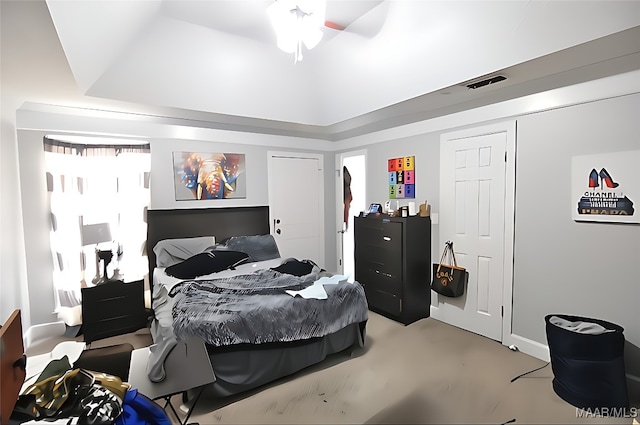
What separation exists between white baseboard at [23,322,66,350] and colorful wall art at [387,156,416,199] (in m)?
4.02

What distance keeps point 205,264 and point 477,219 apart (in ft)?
9.54

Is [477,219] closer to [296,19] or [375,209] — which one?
[375,209]

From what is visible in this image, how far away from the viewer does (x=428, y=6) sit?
2.44 meters

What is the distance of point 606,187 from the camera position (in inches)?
94.2

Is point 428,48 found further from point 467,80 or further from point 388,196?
point 388,196

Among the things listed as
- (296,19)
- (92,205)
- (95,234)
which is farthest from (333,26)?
(95,234)

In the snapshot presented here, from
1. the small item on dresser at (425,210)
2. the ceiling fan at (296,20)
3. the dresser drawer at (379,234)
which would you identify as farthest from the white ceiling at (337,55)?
the dresser drawer at (379,234)

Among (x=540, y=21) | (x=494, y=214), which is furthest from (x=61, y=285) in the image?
(x=540, y=21)

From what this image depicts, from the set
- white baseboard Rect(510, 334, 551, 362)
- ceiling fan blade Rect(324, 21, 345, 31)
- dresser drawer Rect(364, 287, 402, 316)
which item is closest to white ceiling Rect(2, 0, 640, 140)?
ceiling fan blade Rect(324, 21, 345, 31)

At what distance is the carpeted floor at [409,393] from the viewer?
212 centimetres

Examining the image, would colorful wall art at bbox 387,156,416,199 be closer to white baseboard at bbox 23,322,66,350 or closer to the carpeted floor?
the carpeted floor

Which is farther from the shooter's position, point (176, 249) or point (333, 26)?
point (176, 249)

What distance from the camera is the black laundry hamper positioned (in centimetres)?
208

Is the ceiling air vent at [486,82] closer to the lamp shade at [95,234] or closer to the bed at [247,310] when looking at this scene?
the bed at [247,310]
